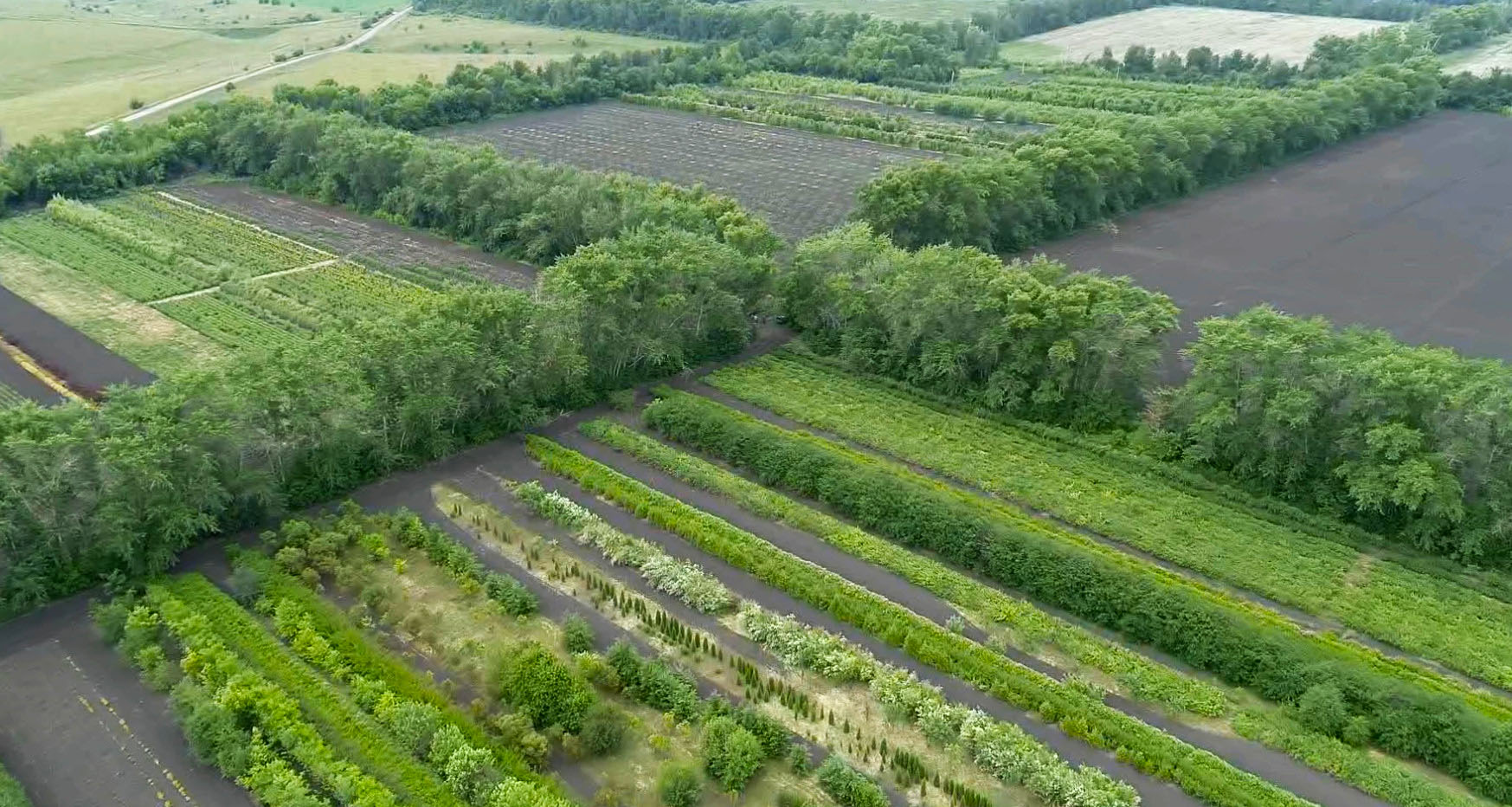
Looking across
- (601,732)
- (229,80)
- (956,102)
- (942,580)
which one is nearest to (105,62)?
(229,80)

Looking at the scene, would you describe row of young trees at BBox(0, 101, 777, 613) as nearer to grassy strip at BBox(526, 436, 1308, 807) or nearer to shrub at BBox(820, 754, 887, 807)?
grassy strip at BBox(526, 436, 1308, 807)

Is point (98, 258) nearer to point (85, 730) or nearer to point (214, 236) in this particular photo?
point (214, 236)

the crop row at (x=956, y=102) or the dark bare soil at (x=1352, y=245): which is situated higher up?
the crop row at (x=956, y=102)

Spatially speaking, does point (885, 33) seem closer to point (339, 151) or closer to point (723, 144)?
point (723, 144)

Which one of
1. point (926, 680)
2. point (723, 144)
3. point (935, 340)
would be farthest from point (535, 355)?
point (723, 144)

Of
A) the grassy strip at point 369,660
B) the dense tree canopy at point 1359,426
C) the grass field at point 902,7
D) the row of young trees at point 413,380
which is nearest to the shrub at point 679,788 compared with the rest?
the grassy strip at point 369,660

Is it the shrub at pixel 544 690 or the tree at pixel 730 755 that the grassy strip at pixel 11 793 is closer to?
the shrub at pixel 544 690
